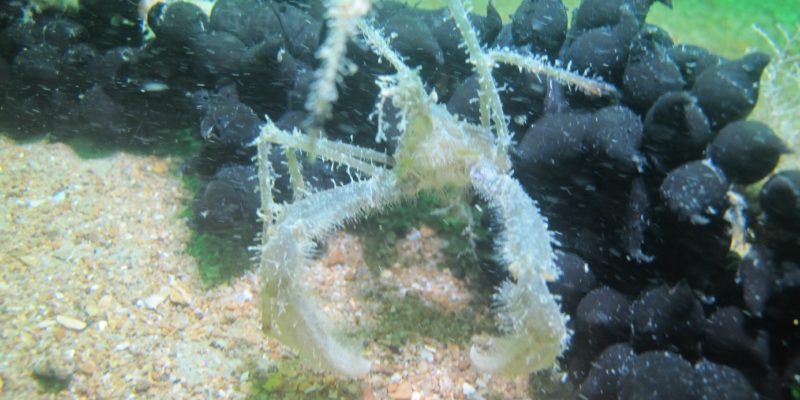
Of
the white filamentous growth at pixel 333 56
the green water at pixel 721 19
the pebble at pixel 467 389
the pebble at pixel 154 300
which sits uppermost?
the white filamentous growth at pixel 333 56

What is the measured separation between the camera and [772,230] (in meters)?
2.30

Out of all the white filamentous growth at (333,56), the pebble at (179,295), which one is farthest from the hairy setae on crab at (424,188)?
the pebble at (179,295)

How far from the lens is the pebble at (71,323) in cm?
306

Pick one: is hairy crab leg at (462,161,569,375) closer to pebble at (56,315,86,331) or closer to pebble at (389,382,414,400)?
pebble at (389,382,414,400)

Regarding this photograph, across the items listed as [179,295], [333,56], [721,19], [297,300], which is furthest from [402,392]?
[721,19]

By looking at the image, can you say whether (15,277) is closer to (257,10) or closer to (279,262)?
(279,262)

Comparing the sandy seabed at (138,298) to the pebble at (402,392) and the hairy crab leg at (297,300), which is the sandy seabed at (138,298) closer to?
the pebble at (402,392)

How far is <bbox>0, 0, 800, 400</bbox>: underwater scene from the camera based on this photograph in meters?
2.35

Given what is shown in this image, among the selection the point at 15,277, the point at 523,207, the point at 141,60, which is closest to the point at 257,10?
the point at 141,60

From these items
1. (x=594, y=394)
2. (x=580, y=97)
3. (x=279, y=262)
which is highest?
(x=580, y=97)

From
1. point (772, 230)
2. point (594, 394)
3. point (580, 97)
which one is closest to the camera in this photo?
point (772, 230)

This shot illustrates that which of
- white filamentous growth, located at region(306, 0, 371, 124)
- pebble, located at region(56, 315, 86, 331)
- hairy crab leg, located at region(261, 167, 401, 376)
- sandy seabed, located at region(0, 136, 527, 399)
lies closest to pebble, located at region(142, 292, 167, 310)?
sandy seabed, located at region(0, 136, 527, 399)

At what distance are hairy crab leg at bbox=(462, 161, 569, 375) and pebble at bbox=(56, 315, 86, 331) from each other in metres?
2.39

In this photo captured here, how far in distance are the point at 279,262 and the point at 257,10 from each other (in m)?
2.46
